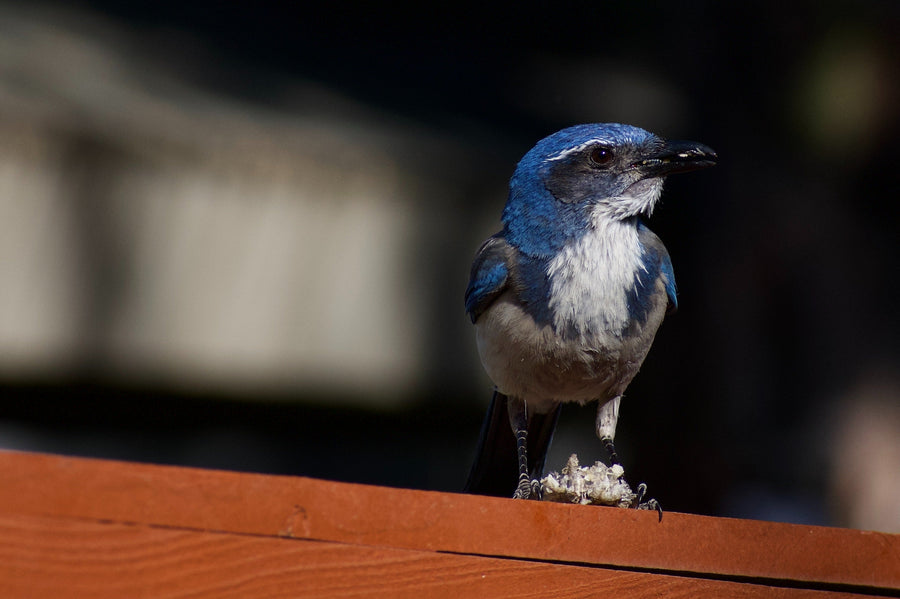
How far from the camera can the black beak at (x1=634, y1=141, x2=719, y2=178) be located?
3564mm

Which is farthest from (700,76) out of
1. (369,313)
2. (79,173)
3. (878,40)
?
(79,173)

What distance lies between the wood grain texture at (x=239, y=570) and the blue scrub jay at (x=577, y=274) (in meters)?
1.17

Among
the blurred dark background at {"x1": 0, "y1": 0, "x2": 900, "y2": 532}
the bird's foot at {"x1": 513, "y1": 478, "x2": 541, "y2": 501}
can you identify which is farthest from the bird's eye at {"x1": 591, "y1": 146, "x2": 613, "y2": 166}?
the blurred dark background at {"x1": 0, "y1": 0, "x2": 900, "y2": 532}

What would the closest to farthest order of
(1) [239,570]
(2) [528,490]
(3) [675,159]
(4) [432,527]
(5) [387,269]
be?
(1) [239,570], (4) [432,527], (2) [528,490], (3) [675,159], (5) [387,269]

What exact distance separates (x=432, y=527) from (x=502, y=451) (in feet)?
6.37

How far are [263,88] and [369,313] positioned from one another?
5.95 feet

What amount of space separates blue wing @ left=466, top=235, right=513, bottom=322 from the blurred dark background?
2555 mm

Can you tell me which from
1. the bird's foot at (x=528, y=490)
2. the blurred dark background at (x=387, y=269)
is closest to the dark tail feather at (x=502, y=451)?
the bird's foot at (x=528, y=490)

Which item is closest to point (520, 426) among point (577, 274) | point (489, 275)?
point (489, 275)

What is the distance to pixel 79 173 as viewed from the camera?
20.7 ft

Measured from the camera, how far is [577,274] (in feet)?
11.4

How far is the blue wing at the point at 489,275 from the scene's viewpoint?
145 inches

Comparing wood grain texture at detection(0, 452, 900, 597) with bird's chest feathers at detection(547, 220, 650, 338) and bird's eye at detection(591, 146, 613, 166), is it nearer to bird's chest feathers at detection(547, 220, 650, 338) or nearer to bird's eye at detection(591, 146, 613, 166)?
bird's chest feathers at detection(547, 220, 650, 338)

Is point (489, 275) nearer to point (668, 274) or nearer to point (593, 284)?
point (593, 284)
